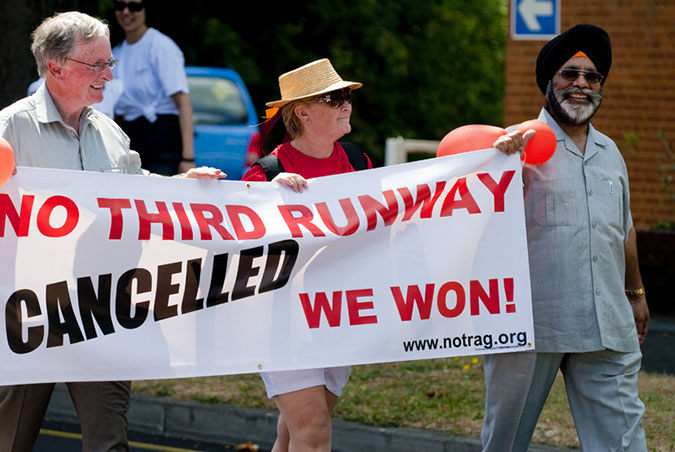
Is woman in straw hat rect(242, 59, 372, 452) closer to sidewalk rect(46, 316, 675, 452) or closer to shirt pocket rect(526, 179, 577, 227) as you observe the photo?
shirt pocket rect(526, 179, 577, 227)

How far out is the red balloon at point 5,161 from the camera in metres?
4.05

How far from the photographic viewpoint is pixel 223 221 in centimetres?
459

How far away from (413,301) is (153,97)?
365 cm

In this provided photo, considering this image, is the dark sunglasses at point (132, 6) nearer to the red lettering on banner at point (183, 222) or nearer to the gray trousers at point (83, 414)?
the red lettering on banner at point (183, 222)

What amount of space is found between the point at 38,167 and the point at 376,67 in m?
18.8

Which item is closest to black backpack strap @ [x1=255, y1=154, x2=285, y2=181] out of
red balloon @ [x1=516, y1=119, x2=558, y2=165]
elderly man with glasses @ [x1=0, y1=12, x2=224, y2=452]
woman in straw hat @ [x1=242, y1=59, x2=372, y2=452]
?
woman in straw hat @ [x1=242, y1=59, x2=372, y2=452]

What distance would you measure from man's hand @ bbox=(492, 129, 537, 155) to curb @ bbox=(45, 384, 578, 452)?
1874 mm

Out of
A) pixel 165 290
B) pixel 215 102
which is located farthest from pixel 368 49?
pixel 165 290

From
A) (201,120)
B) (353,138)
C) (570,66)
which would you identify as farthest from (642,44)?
(353,138)

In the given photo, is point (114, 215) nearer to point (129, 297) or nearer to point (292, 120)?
point (129, 297)

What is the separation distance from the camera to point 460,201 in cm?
475

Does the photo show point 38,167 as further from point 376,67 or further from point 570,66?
point 376,67

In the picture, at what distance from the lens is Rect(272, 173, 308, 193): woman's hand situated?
460cm

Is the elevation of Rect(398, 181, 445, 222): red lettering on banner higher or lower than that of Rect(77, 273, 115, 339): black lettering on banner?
higher
